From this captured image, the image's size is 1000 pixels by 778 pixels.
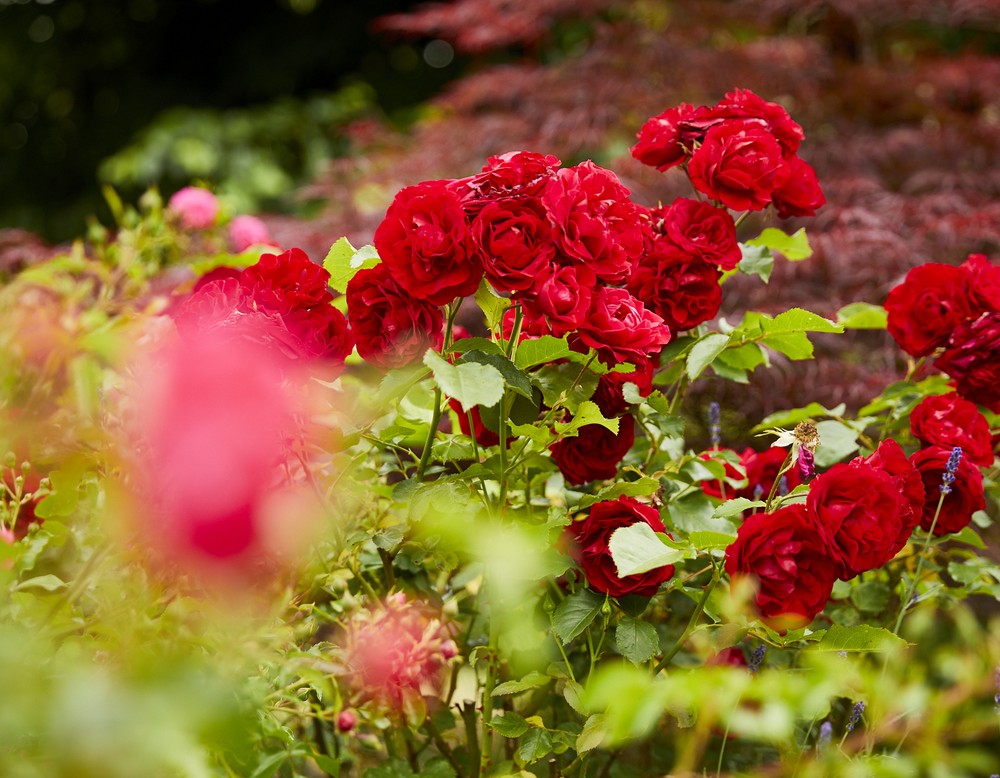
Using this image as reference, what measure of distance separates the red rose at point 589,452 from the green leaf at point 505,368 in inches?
6.3

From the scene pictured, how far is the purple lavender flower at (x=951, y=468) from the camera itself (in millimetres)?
1023

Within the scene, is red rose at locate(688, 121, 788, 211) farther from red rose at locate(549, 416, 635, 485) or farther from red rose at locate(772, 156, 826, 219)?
red rose at locate(549, 416, 635, 485)

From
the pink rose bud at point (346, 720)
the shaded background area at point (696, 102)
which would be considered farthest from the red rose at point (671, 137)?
the shaded background area at point (696, 102)

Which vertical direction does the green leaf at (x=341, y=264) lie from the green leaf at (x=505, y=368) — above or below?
above

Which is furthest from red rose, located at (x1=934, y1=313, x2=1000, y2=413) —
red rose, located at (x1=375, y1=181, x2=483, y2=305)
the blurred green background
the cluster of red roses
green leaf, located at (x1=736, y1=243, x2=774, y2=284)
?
the blurred green background

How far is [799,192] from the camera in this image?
113cm

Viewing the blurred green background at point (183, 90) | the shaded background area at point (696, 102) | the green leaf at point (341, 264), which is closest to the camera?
the green leaf at point (341, 264)

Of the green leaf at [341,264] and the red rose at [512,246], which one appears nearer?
the red rose at [512,246]

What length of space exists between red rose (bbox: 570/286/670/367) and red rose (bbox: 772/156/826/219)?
0.34m

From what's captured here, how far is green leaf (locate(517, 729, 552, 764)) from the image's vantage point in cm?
92

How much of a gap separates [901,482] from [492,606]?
431mm

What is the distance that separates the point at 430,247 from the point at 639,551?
0.33 meters

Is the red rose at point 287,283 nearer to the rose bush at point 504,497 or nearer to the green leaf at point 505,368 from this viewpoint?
the rose bush at point 504,497

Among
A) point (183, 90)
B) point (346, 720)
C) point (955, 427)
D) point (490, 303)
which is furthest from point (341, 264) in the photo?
point (183, 90)
